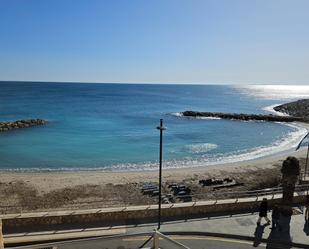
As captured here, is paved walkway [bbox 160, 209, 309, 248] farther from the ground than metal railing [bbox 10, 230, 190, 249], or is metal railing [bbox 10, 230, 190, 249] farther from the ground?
metal railing [bbox 10, 230, 190, 249]

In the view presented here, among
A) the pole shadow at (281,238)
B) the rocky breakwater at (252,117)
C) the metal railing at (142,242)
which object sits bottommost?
the pole shadow at (281,238)

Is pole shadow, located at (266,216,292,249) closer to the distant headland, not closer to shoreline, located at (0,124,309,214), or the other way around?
shoreline, located at (0,124,309,214)

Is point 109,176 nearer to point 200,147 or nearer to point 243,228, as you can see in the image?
point 200,147

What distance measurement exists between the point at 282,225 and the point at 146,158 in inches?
993

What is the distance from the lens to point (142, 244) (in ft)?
25.2

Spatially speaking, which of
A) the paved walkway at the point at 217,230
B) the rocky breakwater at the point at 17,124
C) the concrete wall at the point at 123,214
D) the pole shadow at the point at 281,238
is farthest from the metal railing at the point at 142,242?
the rocky breakwater at the point at 17,124

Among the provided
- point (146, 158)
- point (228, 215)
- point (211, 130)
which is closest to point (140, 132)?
point (211, 130)

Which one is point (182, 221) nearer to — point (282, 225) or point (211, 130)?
point (282, 225)

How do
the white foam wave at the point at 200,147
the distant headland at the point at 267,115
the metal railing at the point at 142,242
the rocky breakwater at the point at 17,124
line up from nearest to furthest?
the metal railing at the point at 142,242 → the white foam wave at the point at 200,147 → the rocky breakwater at the point at 17,124 → the distant headland at the point at 267,115

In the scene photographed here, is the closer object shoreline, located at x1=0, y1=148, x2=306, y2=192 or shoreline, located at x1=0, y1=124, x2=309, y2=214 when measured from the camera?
shoreline, located at x1=0, y1=124, x2=309, y2=214

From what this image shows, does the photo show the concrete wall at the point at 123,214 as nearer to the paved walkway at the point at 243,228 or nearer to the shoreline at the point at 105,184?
the paved walkway at the point at 243,228

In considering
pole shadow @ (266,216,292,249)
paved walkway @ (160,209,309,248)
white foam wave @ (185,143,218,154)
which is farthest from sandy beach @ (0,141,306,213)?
pole shadow @ (266,216,292,249)

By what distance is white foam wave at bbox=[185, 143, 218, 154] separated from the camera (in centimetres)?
4231

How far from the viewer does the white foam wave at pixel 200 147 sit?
4231 cm
